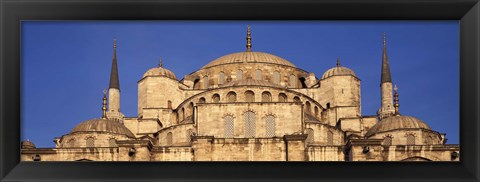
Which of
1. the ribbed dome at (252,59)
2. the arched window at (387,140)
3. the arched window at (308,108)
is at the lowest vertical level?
the arched window at (387,140)

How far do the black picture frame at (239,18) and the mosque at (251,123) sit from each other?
13064 mm

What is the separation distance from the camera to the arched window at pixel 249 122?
3331cm

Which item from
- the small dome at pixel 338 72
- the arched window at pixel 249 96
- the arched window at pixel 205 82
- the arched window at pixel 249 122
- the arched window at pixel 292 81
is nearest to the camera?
the arched window at pixel 249 122

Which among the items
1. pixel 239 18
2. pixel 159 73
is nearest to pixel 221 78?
pixel 159 73

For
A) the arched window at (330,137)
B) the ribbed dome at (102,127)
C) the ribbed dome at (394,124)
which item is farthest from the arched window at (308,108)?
the ribbed dome at (102,127)

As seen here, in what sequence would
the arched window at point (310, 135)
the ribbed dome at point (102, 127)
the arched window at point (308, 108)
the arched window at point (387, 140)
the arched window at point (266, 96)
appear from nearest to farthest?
the arched window at point (387, 140), the ribbed dome at point (102, 127), the arched window at point (310, 135), the arched window at point (266, 96), the arched window at point (308, 108)

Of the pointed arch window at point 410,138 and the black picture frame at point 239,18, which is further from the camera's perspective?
the pointed arch window at point 410,138

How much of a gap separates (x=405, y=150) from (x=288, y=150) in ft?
14.9

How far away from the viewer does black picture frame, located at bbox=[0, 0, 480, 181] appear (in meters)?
8.88

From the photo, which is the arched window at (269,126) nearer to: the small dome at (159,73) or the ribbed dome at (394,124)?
the ribbed dome at (394,124)

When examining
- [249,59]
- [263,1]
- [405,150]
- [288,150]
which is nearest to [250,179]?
[263,1]

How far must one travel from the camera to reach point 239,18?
357 inches

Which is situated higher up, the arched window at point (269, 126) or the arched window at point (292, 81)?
the arched window at point (292, 81)
